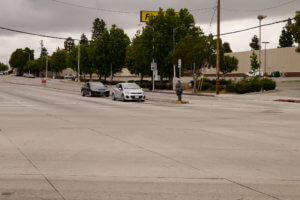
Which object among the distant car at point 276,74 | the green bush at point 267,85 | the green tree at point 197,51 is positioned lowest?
the green bush at point 267,85

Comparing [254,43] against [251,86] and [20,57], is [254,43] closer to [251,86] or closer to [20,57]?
[20,57]

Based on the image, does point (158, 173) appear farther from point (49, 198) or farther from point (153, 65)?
point (153, 65)

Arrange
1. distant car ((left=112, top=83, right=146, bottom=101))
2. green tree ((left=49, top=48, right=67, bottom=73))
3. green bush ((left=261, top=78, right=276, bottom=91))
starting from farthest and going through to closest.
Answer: green tree ((left=49, top=48, right=67, bottom=73)), green bush ((left=261, top=78, right=276, bottom=91)), distant car ((left=112, top=83, right=146, bottom=101))

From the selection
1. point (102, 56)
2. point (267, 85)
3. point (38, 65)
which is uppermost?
point (38, 65)

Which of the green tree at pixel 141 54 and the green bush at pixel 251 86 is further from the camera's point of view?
the green tree at pixel 141 54

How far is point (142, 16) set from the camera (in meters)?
79.9

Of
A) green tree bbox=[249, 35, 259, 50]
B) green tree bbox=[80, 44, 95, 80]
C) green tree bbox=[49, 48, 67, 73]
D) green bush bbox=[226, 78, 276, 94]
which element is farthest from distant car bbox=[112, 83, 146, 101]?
green tree bbox=[249, 35, 259, 50]

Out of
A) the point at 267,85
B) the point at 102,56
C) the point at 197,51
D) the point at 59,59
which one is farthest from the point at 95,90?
the point at 59,59

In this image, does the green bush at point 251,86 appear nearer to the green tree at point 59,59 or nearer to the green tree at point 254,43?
the green tree at point 59,59

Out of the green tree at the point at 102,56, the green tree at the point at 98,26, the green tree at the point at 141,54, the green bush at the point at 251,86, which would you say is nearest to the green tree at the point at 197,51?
the green bush at the point at 251,86

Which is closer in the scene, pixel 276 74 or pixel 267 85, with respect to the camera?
pixel 267 85

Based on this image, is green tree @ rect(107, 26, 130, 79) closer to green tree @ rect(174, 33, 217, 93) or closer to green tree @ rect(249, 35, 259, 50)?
green tree @ rect(174, 33, 217, 93)

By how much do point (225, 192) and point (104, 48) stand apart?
2791 inches

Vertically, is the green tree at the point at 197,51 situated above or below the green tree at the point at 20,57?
below
